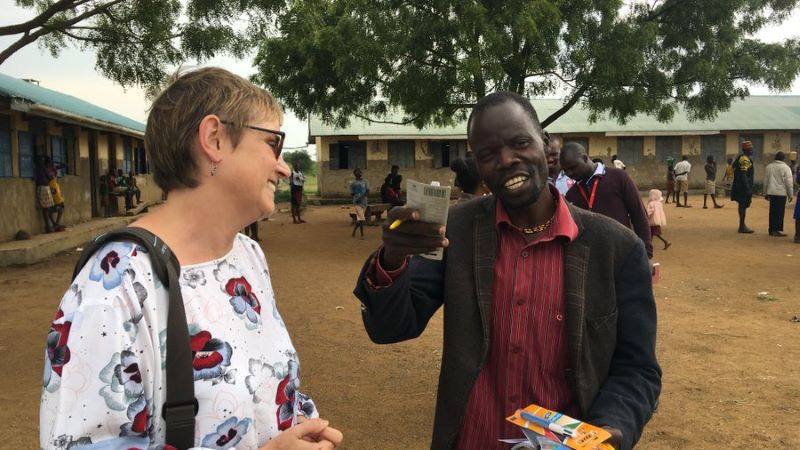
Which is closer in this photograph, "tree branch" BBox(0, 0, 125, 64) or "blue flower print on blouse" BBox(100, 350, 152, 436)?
"blue flower print on blouse" BBox(100, 350, 152, 436)

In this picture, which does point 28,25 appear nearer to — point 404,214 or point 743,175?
point 404,214

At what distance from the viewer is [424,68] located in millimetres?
11867

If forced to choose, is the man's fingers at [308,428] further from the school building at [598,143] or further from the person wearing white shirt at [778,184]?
the school building at [598,143]

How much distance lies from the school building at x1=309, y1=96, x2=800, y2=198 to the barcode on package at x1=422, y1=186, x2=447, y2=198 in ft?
76.8

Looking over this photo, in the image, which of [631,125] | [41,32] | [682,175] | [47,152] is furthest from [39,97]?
[631,125]

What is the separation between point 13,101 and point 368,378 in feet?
28.1

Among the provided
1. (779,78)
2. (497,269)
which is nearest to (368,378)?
(497,269)

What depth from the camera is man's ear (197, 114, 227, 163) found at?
1.45m

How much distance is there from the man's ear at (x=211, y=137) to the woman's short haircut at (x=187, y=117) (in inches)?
0.5

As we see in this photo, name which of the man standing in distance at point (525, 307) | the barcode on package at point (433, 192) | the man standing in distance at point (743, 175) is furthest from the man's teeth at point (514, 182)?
the man standing in distance at point (743, 175)

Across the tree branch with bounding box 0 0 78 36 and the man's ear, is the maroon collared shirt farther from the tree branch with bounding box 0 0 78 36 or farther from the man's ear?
the tree branch with bounding box 0 0 78 36

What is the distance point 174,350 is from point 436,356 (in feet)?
14.7

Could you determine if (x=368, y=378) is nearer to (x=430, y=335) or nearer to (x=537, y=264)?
(x=430, y=335)

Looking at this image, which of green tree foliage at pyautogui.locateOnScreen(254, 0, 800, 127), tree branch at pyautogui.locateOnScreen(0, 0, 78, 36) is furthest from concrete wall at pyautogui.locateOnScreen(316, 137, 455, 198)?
tree branch at pyautogui.locateOnScreen(0, 0, 78, 36)
